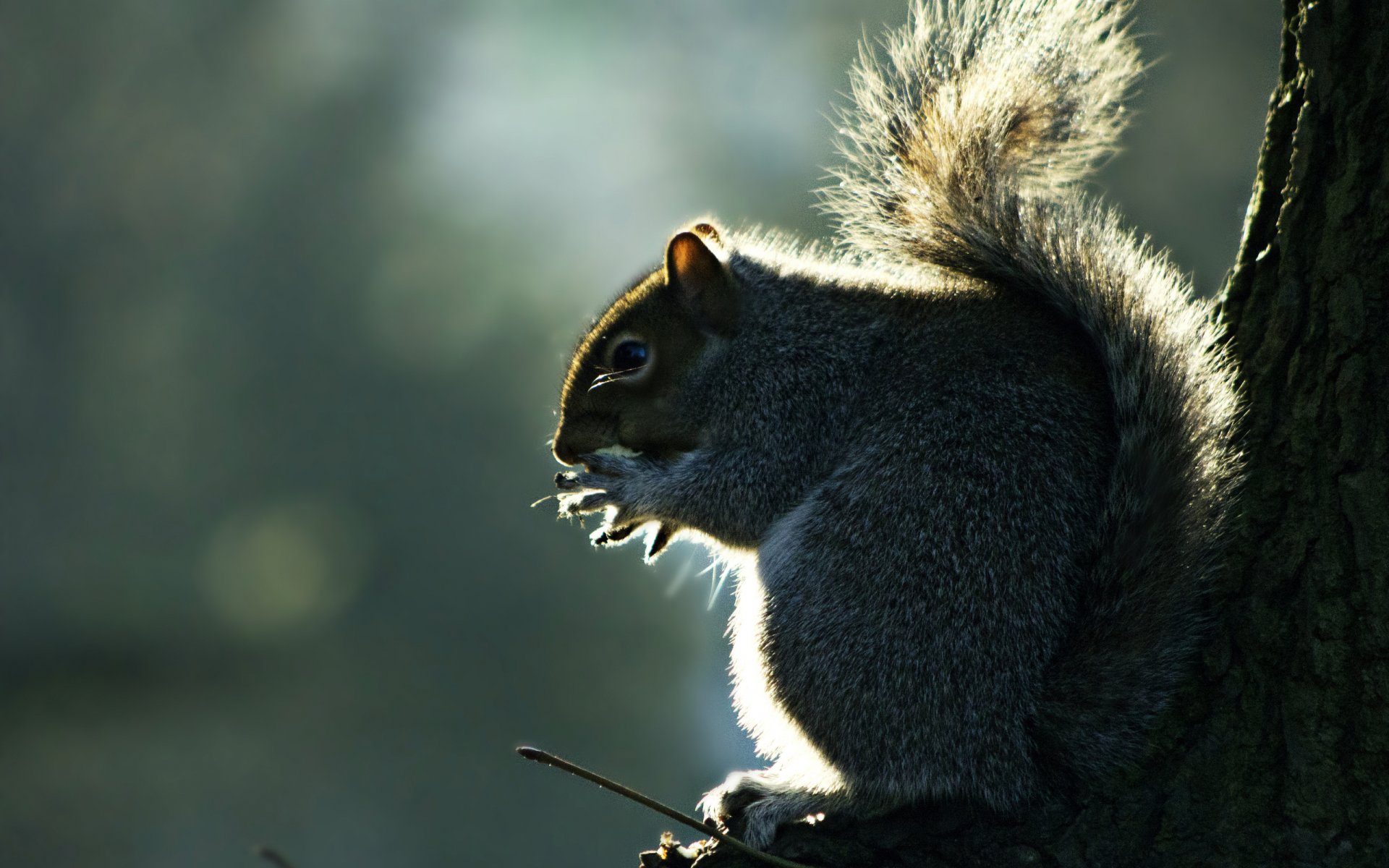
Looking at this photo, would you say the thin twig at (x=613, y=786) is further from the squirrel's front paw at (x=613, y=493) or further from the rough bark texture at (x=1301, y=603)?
the squirrel's front paw at (x=613, y=493)

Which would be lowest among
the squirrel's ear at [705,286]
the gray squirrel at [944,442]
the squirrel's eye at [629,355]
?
the gray squirrel at [944,442]

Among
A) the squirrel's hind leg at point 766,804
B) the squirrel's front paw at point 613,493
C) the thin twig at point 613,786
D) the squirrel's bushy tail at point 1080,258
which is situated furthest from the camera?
the squirrel's front paw at point 613,493

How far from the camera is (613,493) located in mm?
2498

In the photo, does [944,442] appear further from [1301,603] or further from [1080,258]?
[1301,603]

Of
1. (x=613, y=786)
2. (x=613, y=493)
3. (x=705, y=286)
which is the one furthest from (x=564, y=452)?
(x=613, y=786)

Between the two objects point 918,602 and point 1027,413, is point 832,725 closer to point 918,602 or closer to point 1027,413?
point 918,602

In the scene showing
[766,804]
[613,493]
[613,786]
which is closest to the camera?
[613,786]

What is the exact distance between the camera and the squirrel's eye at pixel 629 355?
2617 millimetres

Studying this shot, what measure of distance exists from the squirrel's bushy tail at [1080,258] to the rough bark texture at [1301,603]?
2.7 inches

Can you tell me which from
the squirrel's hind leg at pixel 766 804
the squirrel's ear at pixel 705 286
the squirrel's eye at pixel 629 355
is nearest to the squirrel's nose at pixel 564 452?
the squirrel's eye at pixel 629 355

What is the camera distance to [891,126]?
2.55m

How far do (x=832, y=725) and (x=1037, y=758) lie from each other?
1.20ft

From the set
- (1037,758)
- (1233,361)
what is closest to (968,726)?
(1037,758)

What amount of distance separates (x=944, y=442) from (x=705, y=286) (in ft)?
2.56
